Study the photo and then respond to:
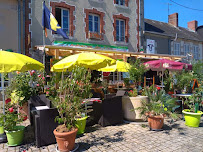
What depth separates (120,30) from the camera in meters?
12.1

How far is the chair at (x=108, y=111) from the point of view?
15.6 ft

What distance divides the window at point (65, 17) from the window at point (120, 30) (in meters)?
3.40

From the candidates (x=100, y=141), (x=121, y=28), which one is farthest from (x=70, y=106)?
(x=121, y=28)

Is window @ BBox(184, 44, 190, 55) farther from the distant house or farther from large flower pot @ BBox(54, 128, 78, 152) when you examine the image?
large flower pot @ BBox(54, 128, 78, 152)

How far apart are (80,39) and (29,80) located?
5.02 meters

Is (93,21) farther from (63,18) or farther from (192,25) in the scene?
(192,25)

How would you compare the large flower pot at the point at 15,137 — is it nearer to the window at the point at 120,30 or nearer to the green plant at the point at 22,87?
the green plant at the point at 22,87

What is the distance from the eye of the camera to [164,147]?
3527 millimetres

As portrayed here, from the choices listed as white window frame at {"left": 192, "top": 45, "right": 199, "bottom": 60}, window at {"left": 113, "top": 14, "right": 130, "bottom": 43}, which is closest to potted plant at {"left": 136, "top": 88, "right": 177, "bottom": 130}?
window at {"left": 113, "top": 14, "right": 130, "bottom": 43}

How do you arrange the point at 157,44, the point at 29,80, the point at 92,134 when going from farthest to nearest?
1. the point at 157,44
2. the point at 29,80
3. the point at 92,134

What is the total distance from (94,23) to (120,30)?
2.11 meters

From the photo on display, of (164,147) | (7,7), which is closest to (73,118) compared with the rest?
(164,147)

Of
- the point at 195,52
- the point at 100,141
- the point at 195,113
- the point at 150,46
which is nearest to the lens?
the point at 100,141

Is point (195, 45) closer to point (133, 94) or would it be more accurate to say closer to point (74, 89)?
point (133, 94)
